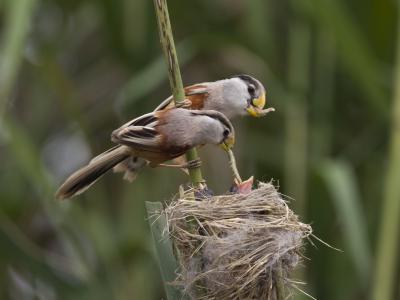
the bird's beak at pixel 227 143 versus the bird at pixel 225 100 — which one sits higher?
the bird at pixel 225 100

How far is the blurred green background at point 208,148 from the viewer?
3205 millimetres

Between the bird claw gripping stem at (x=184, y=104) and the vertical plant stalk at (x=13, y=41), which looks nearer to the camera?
the bird claw gripping stem at (x=184, y=104)

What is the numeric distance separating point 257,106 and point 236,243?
0.37 metres

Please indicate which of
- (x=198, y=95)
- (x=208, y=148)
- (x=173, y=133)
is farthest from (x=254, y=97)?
(x=208, y=148)

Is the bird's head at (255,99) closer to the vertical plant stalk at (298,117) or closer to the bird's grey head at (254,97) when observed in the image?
the bird's grey head at (254,97)

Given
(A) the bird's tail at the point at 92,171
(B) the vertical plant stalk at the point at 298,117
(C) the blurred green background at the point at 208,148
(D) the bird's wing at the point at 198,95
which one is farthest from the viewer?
(B) the vertical plant stalk at the point at 298,117

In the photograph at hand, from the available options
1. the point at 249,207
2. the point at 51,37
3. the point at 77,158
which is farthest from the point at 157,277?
the point at 249,207

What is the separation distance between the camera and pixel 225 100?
230 cm

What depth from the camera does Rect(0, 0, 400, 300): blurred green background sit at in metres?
3.21

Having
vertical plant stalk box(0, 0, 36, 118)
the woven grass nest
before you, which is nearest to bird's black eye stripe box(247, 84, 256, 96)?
the woven grass nest

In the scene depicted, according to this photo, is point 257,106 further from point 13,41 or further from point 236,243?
point 13,41

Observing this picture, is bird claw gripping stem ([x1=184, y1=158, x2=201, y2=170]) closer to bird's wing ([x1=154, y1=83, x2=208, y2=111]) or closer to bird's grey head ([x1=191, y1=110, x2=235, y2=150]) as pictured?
bird's grey head ([x1=191, y1=110, x2=235, y2=150])

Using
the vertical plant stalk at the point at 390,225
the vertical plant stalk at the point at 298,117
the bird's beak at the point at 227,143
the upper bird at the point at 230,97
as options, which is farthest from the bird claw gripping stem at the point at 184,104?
the vertical plant stalk at the point at 298,117

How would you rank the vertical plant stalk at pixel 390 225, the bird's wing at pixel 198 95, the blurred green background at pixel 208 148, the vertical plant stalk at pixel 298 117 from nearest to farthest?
the bird's wing at pixel 198 95 → the vertical plant stalk at pixel 390 225 → the blurred green background at pixel 208 148 → the vertical plant stalk at pixel 298 117
